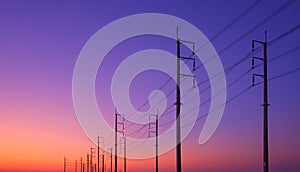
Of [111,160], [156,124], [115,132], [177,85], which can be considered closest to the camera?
[177,85]

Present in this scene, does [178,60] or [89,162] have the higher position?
[178,60]

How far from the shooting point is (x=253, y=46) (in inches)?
1143

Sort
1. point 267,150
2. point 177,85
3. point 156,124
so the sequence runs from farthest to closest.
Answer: point 156,124, point 177,85, point 267,150

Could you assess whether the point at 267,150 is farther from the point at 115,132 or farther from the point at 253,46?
the point at 115,132

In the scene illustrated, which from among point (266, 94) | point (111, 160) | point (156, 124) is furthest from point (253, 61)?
point (111, 160)

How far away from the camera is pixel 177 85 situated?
28594 millimetres

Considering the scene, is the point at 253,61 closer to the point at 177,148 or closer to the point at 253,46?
the point at 253,46

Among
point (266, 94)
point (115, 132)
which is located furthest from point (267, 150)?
point (115, 132)

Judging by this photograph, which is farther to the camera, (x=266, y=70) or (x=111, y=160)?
(x=111, y=160)

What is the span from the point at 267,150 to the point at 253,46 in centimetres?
683

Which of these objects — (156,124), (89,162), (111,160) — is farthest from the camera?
(89,162)

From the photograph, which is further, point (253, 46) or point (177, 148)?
point (253, 46)

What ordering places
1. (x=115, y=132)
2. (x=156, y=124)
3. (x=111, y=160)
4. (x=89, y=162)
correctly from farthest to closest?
(x=89, y=162), (x=111, y=160), (x=115, y=132), (x=156, y=124)

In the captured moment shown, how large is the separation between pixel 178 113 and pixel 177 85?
1.93 meters
